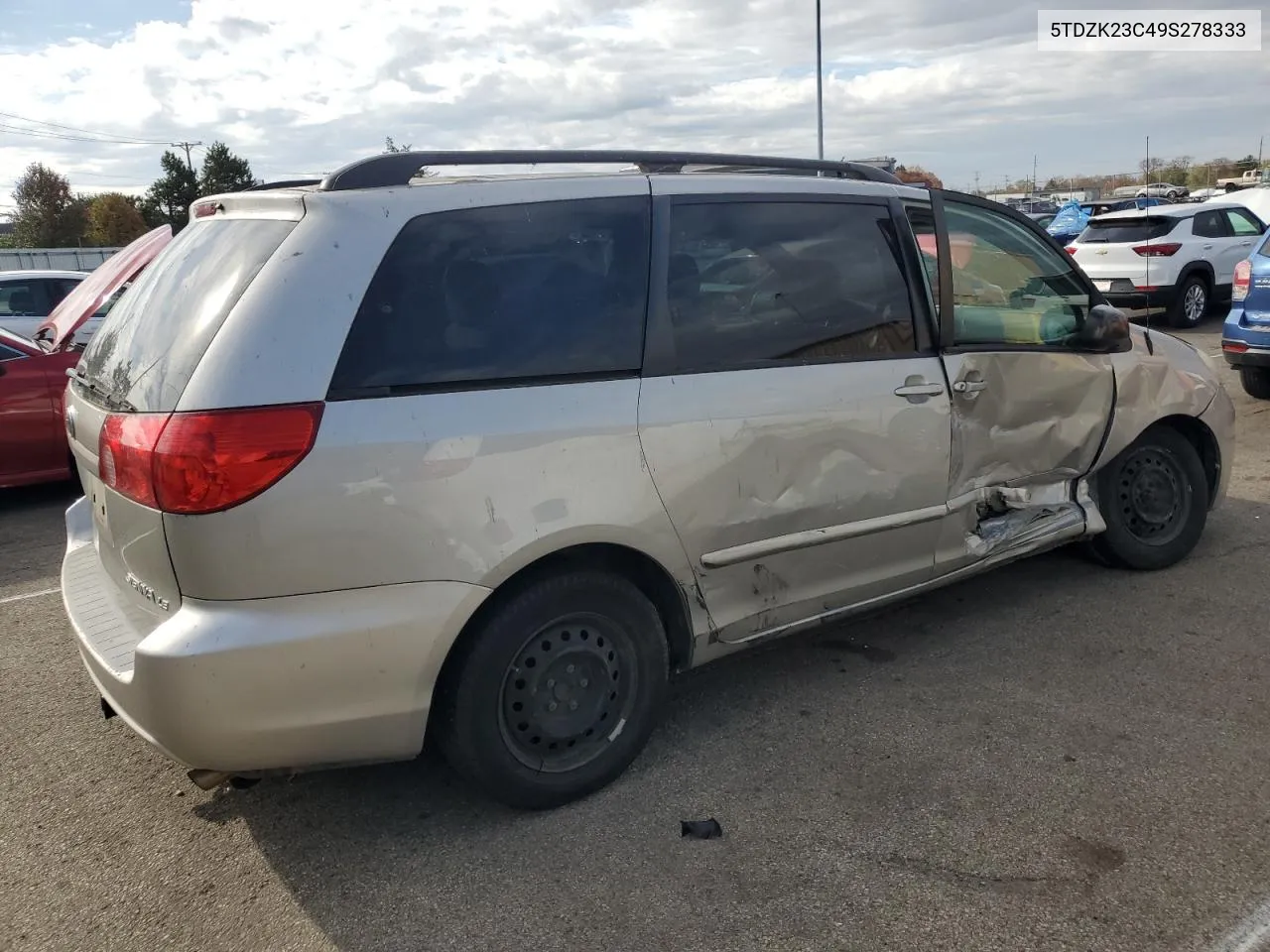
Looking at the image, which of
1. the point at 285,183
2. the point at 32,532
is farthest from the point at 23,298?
the point at 285,183

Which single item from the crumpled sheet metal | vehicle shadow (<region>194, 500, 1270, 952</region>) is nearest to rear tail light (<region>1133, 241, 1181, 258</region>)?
the crumpled sheet metal

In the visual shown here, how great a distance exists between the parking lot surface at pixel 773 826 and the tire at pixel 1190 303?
11.9 m

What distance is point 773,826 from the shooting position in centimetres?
305

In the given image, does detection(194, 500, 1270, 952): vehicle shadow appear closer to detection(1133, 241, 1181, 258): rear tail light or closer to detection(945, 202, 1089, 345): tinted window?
detection(945, 202, 1089, 345): tinted window

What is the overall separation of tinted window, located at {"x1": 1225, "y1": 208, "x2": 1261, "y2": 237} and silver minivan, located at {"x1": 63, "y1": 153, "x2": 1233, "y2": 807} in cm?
1371

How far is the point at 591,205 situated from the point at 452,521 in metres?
1.08

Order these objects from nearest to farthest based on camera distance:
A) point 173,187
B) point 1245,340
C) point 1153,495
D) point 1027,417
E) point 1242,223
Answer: point 1027,417 → point 1153,495 → point 1245,340 → point 1242,223 → point 173,187

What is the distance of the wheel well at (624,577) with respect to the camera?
292cm

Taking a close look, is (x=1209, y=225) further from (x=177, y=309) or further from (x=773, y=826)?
(x=177, y=309)

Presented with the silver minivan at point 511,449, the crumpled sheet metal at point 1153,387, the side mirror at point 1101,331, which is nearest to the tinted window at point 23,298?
the silver minivan at point 511,449

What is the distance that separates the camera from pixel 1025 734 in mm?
3514

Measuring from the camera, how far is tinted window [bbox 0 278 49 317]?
1078 centimetres

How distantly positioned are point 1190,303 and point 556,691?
14.6 m

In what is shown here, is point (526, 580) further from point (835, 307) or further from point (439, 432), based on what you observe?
point (835, 307)
